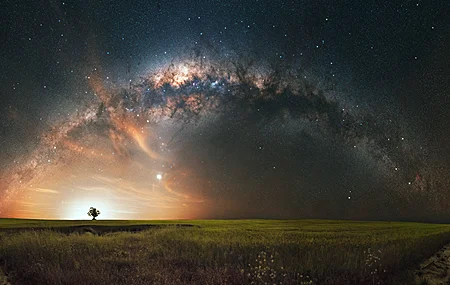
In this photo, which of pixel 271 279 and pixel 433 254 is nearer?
pixel 271 279

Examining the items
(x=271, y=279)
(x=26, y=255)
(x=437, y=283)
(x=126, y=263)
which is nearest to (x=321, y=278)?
(x=271, y=279)

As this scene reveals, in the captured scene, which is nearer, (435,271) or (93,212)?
(435,271)

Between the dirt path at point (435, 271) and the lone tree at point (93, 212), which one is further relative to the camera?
the lone tree at point (93, 212)

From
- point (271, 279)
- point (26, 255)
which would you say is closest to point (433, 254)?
point (271, 279)

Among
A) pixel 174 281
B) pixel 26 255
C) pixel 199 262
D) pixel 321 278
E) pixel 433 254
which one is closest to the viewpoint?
pixel 174 281

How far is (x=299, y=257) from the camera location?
13.0 metres

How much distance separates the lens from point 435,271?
40.4ft

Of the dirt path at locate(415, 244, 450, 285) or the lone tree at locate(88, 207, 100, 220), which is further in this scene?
the lone tree at locate(88, 207, 100, 220)

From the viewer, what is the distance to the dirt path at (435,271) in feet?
36.3

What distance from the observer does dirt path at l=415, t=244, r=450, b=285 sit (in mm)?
11062

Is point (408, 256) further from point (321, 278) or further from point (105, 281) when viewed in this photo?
point (105, 281)

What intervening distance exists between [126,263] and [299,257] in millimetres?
5678

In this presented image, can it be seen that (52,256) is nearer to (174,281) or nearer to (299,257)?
(174,281)

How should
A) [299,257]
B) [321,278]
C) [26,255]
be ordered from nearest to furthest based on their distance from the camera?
1. [321,278]
2. [299,257]
3. [26,255]
